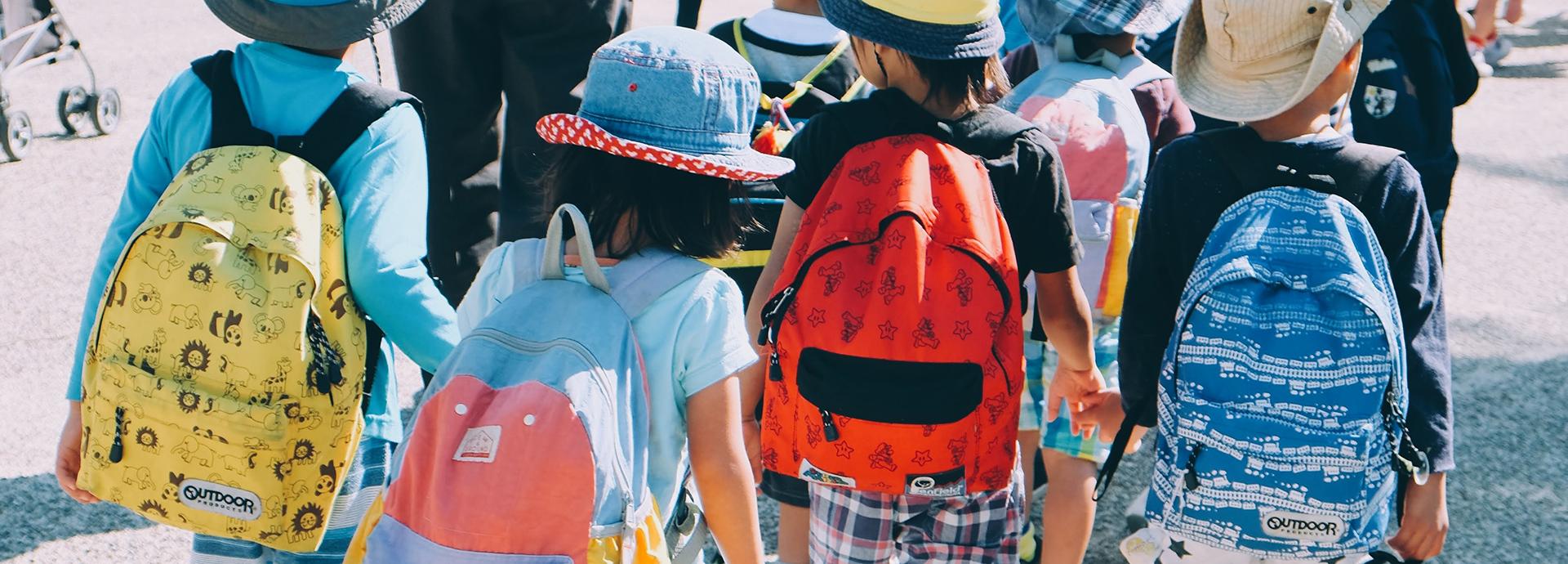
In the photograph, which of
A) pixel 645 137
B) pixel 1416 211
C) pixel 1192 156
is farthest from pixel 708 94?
pixel 1416 211

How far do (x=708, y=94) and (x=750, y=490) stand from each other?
1.88 ft

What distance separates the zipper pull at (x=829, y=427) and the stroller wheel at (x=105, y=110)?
5682 millimetres

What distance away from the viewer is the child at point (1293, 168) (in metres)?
2.18

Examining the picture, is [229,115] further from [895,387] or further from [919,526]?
[919,526]

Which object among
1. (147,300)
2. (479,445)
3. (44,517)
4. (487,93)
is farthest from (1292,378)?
(44,517)

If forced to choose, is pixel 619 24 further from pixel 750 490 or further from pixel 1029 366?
pixel 750 490

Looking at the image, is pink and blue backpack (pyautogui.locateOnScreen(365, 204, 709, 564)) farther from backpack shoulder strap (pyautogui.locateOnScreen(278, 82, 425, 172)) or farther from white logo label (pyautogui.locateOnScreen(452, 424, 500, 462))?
backpack shoulder strap (pyautogui.locateOnScreen(278, 82, 425, 172))

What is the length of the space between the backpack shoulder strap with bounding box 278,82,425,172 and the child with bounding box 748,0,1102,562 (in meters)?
0.74

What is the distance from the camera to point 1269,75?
2.24 meters

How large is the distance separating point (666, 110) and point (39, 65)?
6.01 metres

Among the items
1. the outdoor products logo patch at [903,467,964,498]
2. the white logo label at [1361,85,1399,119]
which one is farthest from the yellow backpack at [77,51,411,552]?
the white logo label at [1361,85,1399,119]

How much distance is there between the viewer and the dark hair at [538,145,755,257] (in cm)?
202

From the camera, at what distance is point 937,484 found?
2428 millimetres

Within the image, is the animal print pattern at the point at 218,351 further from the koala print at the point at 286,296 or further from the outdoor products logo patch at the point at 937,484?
the outdoor products logo patch at the point at 937,484
